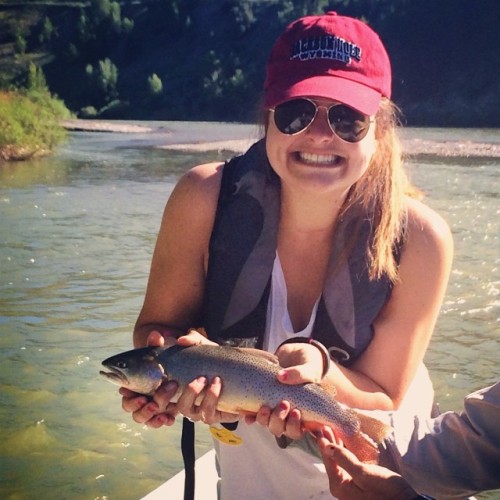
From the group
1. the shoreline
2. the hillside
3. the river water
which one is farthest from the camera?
the hillside

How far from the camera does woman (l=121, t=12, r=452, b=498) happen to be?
7.88 feet

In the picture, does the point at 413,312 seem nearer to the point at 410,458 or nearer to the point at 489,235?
the point at 410,458

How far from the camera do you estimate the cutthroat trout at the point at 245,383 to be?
2287mm

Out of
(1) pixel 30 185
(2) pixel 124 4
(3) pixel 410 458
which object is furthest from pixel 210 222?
(2) pixel 124 4

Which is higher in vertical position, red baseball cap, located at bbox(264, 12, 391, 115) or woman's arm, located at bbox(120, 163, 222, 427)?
red baseball cap, located at bbox(264, 12, 391, 115)

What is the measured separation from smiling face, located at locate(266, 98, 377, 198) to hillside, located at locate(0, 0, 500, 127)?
41487 mm

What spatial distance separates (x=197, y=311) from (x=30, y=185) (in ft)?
45.6

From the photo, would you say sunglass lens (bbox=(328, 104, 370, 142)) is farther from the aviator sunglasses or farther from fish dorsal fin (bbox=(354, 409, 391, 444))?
fish dorsal fin (bbox=(354, 409, 391, 444))

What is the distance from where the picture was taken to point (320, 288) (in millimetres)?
2713

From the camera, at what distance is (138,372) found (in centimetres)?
236

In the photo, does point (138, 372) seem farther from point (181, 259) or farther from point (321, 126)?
point (321, 126)

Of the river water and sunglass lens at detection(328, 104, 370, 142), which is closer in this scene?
sunglass lens at detection(328, 104, 370, 142)

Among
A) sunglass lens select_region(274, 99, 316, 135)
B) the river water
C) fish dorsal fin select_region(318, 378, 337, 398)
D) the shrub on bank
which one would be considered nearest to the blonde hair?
sunglass lens select_region(274, 99, 316, 135)

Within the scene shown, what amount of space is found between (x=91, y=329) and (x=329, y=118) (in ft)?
13.9
